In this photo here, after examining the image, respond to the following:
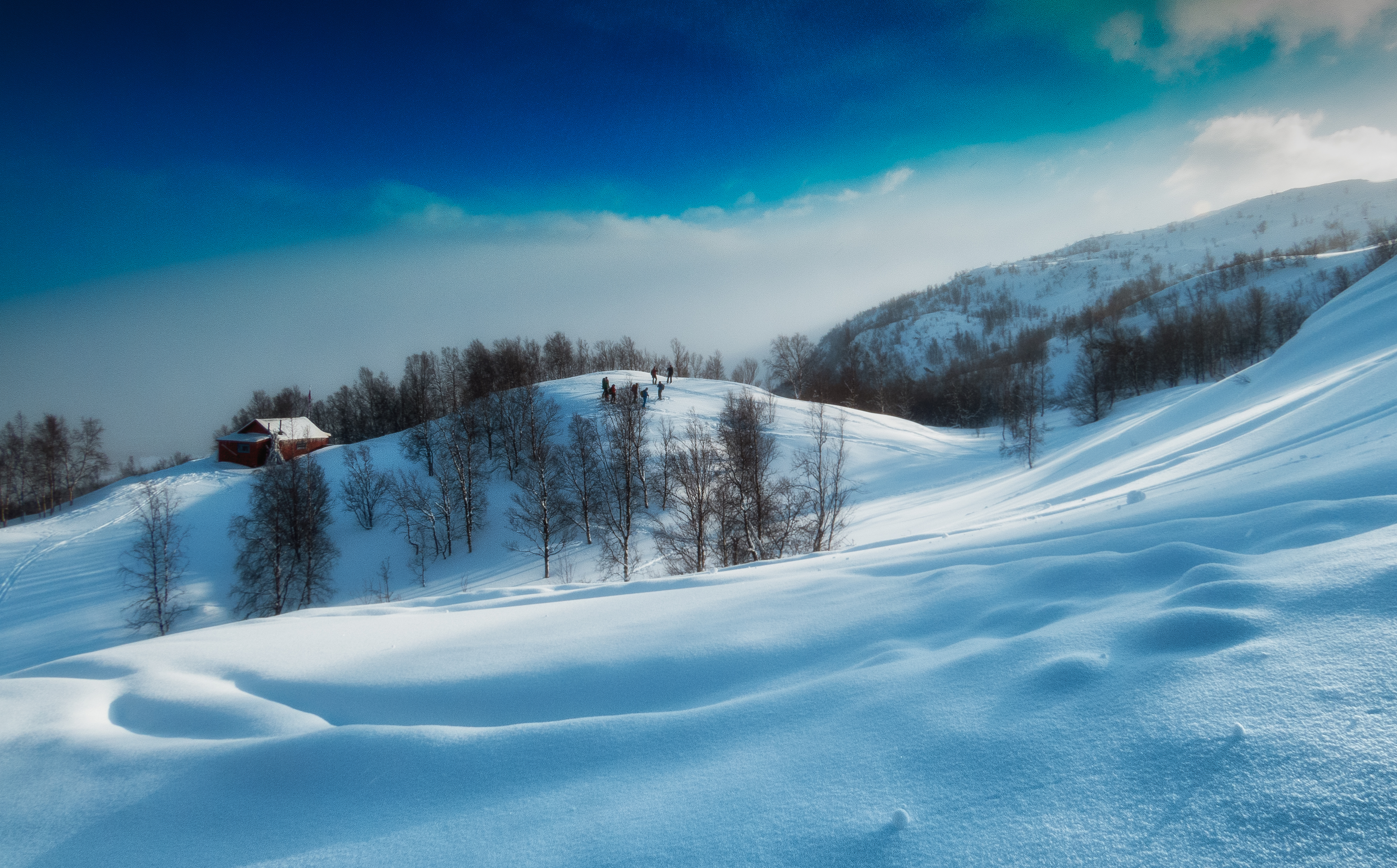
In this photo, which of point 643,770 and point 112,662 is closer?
point 643,770

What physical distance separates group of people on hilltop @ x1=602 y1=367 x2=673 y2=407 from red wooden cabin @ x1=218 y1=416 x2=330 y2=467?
88.7ft

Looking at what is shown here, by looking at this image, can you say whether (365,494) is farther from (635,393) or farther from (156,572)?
(635,393)

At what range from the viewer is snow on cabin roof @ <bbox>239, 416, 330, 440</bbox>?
4838cm

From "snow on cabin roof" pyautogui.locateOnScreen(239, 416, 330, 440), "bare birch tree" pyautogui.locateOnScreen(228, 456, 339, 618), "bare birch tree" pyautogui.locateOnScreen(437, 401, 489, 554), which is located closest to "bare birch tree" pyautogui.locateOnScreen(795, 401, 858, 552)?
"bare birch tree" pyautogui.locateOnScreen(437, 401, 489, 554)

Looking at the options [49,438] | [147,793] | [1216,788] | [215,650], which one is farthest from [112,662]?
[49,438]

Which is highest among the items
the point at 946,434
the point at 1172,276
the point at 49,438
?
the point at 1172,276

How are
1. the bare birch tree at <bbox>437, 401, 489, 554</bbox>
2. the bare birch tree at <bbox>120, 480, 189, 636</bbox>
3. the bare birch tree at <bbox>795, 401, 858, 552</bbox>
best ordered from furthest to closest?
the bare birch tree at <bbox>437, 401, 489, 554</bbox> < the bare birch tree at <bbox>120, 480, 189, 636</bbox> < the bare birch tree at <bbox>795, 401, 858, 552</bbox>

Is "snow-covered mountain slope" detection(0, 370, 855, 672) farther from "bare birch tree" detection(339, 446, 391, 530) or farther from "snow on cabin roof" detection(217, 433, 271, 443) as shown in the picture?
"snow on cabin roof" detection(217, 433, 271, 443)

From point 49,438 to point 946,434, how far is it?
8402 centimetres

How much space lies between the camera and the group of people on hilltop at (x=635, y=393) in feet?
120

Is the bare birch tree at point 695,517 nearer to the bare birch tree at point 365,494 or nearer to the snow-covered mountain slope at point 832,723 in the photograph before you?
the snow-covered mountain slope at point 832,723

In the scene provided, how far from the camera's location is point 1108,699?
2.26 meters

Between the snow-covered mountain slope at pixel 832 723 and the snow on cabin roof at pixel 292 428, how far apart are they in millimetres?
54968

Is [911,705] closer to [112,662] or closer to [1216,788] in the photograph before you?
[1216,788]
